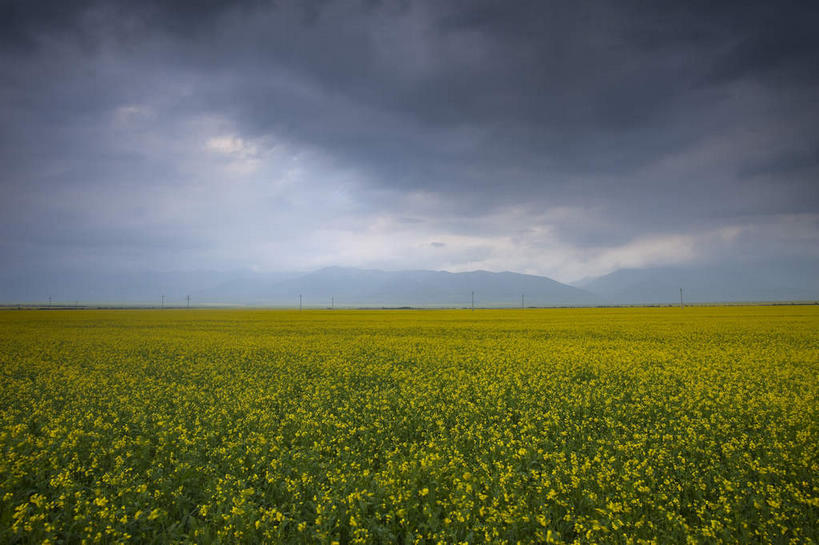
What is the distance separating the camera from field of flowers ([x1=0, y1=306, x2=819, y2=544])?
5.54 metres

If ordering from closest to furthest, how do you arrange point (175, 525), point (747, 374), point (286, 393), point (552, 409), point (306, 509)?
point (175, 525) < point (306, 509) < point (552, 409) < point (286, 393) < point (747, 374)

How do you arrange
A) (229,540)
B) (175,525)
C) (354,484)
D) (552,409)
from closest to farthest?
(229,540) < (175,525) < (354,484) < (552,409)

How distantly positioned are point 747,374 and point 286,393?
16449 millimetres

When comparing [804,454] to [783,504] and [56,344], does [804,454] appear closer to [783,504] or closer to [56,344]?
[783,504]

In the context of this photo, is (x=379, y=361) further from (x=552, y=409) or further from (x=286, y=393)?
(x=552, y=409)

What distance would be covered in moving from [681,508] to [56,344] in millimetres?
34015

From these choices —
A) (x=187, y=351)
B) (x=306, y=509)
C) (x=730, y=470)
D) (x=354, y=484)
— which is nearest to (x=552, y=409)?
(x=730, y=470)

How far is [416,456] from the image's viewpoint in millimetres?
7469

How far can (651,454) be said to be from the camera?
7.50 metres

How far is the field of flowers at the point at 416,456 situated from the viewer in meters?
5.54

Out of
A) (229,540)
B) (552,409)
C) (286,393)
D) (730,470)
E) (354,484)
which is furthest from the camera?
(286,393)

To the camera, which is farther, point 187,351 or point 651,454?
point 187,351

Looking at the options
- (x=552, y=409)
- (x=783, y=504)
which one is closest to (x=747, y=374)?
(x=552, y=409)

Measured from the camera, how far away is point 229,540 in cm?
532
